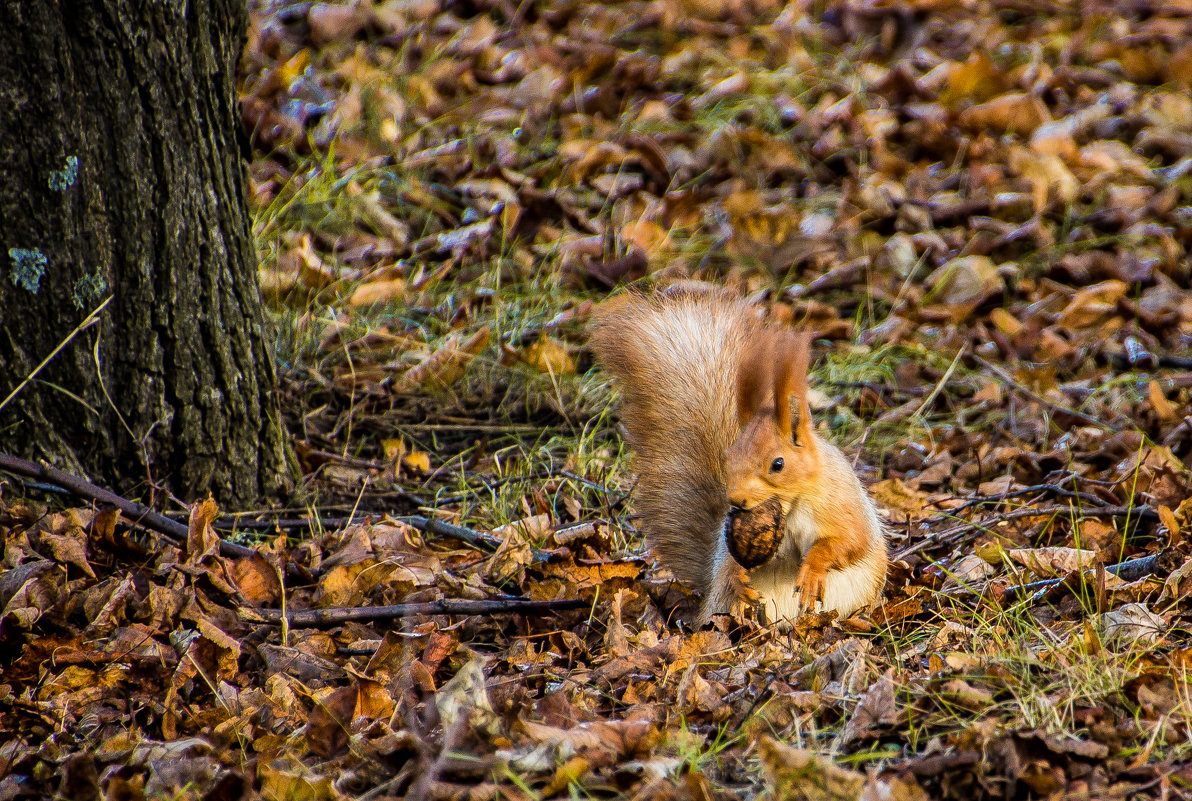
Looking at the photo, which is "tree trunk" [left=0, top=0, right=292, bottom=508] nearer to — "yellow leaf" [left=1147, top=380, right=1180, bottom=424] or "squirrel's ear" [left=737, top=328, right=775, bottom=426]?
"squirrel's ear" [left=737, top=328, right=775, bottom=426]

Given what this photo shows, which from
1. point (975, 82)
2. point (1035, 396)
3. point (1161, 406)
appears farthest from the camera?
point (975, 82)

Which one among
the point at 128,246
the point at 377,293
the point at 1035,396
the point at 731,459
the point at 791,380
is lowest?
the point at 1035,396

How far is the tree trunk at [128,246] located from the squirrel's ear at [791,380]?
140 centimetres

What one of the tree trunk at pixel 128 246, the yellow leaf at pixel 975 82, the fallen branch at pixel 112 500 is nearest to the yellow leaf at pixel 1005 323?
the yellow leaf at pixel 975 82

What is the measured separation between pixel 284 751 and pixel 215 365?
1161 millimetres

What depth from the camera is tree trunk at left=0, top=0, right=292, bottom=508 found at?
2426mm

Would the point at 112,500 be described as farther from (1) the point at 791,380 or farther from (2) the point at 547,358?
(1) the point at 791,380

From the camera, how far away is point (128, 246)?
8.40 ft

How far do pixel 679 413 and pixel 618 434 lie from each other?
0.78 m

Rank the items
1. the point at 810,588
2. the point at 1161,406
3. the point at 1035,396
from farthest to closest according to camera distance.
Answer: the point at 1035,396
the point at 1161,406
the point at 810,588

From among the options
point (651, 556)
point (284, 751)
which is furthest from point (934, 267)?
point (284, 751)

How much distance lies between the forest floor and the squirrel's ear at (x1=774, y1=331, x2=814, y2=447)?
391 mm

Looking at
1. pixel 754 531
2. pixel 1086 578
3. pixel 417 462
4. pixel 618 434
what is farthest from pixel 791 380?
pixel 417 462

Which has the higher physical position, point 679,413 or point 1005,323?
Answer: point 679,413
